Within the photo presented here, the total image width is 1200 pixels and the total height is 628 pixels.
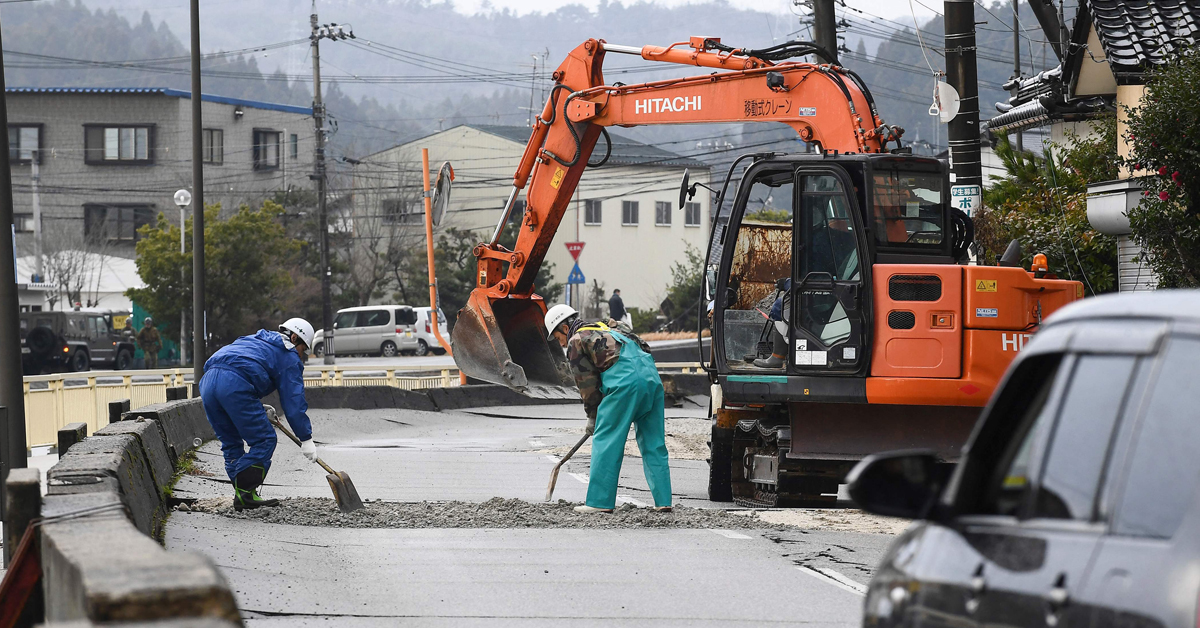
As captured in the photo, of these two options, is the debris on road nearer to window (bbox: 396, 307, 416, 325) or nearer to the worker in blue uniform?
the worker in blue uniform

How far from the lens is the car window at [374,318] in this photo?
156ft

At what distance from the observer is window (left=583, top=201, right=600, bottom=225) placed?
60.4m

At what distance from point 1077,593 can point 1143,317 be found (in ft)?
1.91

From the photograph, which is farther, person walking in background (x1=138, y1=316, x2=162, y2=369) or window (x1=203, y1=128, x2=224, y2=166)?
window (x1=203, y1=128, x2=224, y2=166)

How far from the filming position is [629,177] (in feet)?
204

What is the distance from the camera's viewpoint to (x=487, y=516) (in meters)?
9.79

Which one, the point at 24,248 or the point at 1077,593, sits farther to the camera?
the point at 24,248

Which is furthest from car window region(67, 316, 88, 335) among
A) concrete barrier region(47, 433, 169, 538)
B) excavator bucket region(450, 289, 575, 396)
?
concrete barrier region(47, 433, 169, 538)

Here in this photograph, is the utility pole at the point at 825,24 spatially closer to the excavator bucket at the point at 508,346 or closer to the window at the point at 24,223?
the excavator bucket at the point at 508,346

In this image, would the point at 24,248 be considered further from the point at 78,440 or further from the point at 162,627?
the point at 162,627

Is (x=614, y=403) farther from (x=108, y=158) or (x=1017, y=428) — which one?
(x=108, y=158)

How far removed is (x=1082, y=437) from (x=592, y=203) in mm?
57946

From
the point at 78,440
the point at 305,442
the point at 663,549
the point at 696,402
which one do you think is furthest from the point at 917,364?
the point at 696,402

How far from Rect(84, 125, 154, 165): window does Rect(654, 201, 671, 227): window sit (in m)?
22.9
